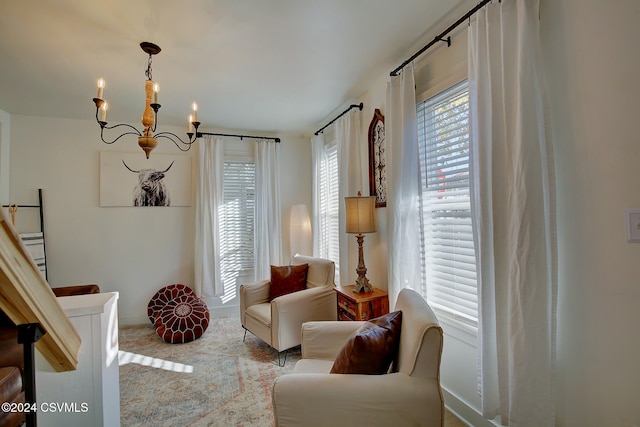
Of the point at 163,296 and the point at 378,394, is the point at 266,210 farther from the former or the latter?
the point at 378,394

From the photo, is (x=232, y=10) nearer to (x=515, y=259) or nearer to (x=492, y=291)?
(x=515, y=259)

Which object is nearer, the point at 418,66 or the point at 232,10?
the point at 232,10

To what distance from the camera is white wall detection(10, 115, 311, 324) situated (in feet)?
11.5

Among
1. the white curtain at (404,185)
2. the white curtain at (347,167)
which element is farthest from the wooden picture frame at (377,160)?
the white curtain at (404,185)

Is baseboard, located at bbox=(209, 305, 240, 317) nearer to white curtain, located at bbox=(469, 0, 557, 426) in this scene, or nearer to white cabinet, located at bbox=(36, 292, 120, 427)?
white cabinet, located at bbox=(36, 292, 120, 427)

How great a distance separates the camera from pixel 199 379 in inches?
99.7

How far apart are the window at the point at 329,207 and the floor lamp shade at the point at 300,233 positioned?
0.24m

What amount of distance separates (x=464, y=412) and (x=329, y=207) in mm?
2507

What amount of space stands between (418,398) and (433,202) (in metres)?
1.30

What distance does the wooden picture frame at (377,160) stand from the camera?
2.75m

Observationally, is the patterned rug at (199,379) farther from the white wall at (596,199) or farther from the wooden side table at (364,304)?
the white wall at (596,199)

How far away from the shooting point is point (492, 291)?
157cm

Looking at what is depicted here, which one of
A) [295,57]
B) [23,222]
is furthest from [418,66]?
[23,222]

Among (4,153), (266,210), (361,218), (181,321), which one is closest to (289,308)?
(361,218)
